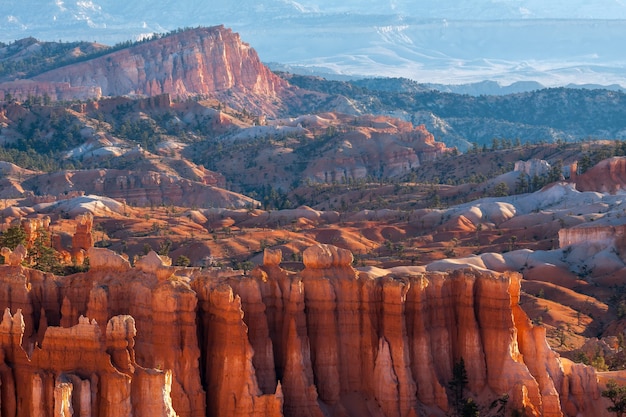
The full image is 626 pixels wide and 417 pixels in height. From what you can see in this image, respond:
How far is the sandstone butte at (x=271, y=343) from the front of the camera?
39812 millimetres

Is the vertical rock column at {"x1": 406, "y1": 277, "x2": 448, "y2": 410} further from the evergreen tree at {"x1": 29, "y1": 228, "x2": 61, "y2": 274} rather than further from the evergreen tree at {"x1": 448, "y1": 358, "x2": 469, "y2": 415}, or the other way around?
the evergreen tree at {"x1": 29, "y1": 228, "x2": 61, "y2": 274}

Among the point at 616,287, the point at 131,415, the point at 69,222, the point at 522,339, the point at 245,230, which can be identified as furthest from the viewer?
the point at 245,230

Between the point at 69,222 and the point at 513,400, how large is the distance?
78.3m

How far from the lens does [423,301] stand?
48000 millimetres

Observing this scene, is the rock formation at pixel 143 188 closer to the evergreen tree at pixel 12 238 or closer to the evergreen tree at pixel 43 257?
the evergreen tree at pixel 43 257

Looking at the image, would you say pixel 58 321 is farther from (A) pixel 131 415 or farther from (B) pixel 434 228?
(B) pixel 434 228

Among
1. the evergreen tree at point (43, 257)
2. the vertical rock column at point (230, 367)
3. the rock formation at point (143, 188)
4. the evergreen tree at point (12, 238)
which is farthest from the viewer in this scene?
the rock formation at point (143, 188)

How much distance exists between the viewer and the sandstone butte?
39.8 m

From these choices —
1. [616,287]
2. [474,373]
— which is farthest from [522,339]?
[616,287]

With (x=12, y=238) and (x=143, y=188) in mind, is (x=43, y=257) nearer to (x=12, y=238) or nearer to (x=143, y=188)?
(x=12, y=238)

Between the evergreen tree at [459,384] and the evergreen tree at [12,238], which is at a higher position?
the evergreen tree at [459,384]

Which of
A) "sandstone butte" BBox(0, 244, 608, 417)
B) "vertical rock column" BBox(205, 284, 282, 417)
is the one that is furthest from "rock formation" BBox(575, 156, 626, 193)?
"vertical rock column" BBox(205, 284, 282, 417)

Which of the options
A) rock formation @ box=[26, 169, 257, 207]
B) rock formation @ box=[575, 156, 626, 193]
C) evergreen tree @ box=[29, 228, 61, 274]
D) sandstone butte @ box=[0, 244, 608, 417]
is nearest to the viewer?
sandstone butte @ box=[0, 244, 608, 417]

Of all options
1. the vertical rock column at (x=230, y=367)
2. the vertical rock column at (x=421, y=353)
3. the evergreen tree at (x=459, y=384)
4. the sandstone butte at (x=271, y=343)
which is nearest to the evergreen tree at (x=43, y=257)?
the sandstone butte at (x=271, y=343)
